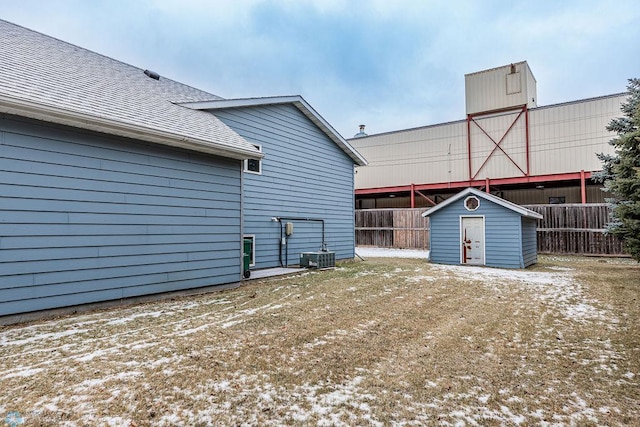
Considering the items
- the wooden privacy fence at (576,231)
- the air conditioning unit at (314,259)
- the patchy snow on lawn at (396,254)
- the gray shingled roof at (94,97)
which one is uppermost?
the gray shingled roof at (94,97)

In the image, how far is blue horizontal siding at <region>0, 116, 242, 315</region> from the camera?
14.5ft

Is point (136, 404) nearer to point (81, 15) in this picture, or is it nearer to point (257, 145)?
point (257, 145)

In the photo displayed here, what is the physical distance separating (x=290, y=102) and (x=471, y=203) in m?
6.57

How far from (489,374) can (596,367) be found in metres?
1.03

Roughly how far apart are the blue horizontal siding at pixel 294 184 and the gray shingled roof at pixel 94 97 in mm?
1693

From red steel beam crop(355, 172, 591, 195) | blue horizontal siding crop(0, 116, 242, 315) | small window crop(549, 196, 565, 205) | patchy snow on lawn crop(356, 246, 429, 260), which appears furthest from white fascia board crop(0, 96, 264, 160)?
small window crop(549, 196, 565, 205)

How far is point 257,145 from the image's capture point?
9117mm

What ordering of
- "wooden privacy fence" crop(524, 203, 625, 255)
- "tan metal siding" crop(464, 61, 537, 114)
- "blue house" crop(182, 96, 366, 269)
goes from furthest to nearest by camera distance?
"tan metal siding" crop(464, 61, 537, 114) → "wooden privacy fence" crop(524, 203, 625, 255) → "blue house" crop(182, 96, 366, 269)

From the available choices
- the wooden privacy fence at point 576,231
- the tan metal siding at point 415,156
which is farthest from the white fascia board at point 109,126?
the tan metal siding at point 415,156

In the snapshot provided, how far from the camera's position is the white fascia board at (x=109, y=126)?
14.0 ft

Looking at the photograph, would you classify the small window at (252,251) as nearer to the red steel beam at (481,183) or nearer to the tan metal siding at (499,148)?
the red steel beam at (481,183)

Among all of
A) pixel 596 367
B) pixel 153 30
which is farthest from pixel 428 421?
pixel 153 30

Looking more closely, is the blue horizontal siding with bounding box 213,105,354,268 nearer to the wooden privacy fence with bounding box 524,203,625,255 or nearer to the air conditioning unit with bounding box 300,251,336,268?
the air conditioning unit with bounding box 300,251,336,268

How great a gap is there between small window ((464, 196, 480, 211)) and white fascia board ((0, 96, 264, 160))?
765 centimetres
